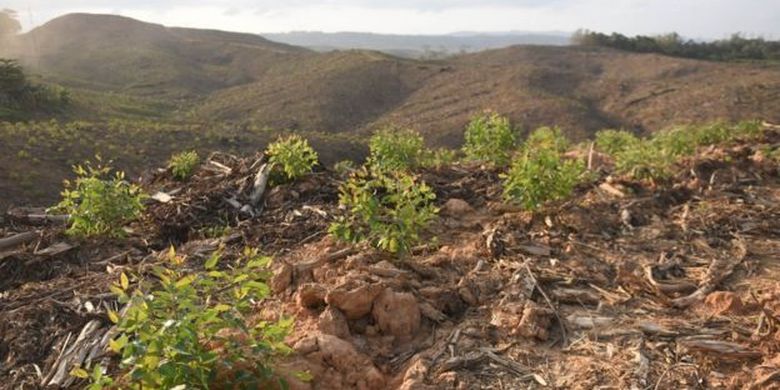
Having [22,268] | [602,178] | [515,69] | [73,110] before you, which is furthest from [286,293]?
[515,69]

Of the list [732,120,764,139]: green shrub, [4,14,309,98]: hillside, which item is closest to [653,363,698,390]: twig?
[732,120,764,139]: green shrub

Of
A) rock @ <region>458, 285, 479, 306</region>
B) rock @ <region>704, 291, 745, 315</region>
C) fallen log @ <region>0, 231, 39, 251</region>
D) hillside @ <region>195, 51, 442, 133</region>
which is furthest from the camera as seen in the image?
hillside @ <region>195, 51, 442, 133</region>

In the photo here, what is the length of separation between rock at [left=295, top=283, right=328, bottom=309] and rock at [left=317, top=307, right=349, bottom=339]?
0.15m

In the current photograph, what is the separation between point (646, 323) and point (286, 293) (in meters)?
2.30

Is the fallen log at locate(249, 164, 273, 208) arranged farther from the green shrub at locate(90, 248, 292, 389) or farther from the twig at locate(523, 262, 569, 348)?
the green shrub at locate(90, 248, 292, 389)

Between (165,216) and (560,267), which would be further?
(165,216)

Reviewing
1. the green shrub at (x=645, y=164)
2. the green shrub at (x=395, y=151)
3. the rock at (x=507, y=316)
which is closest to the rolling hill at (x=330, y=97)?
the green shrub at (x=395, y=151)

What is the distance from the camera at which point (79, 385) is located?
3.32 meters

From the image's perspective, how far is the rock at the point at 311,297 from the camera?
378 cm

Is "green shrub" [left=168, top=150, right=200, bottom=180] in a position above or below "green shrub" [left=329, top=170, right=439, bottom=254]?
below

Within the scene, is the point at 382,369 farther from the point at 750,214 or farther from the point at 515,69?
the point at 515,69

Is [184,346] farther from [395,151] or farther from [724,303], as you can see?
[395,151]

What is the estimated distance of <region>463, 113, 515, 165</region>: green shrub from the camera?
841 cm

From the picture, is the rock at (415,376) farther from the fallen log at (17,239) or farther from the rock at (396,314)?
the fallen log at (17,239)
